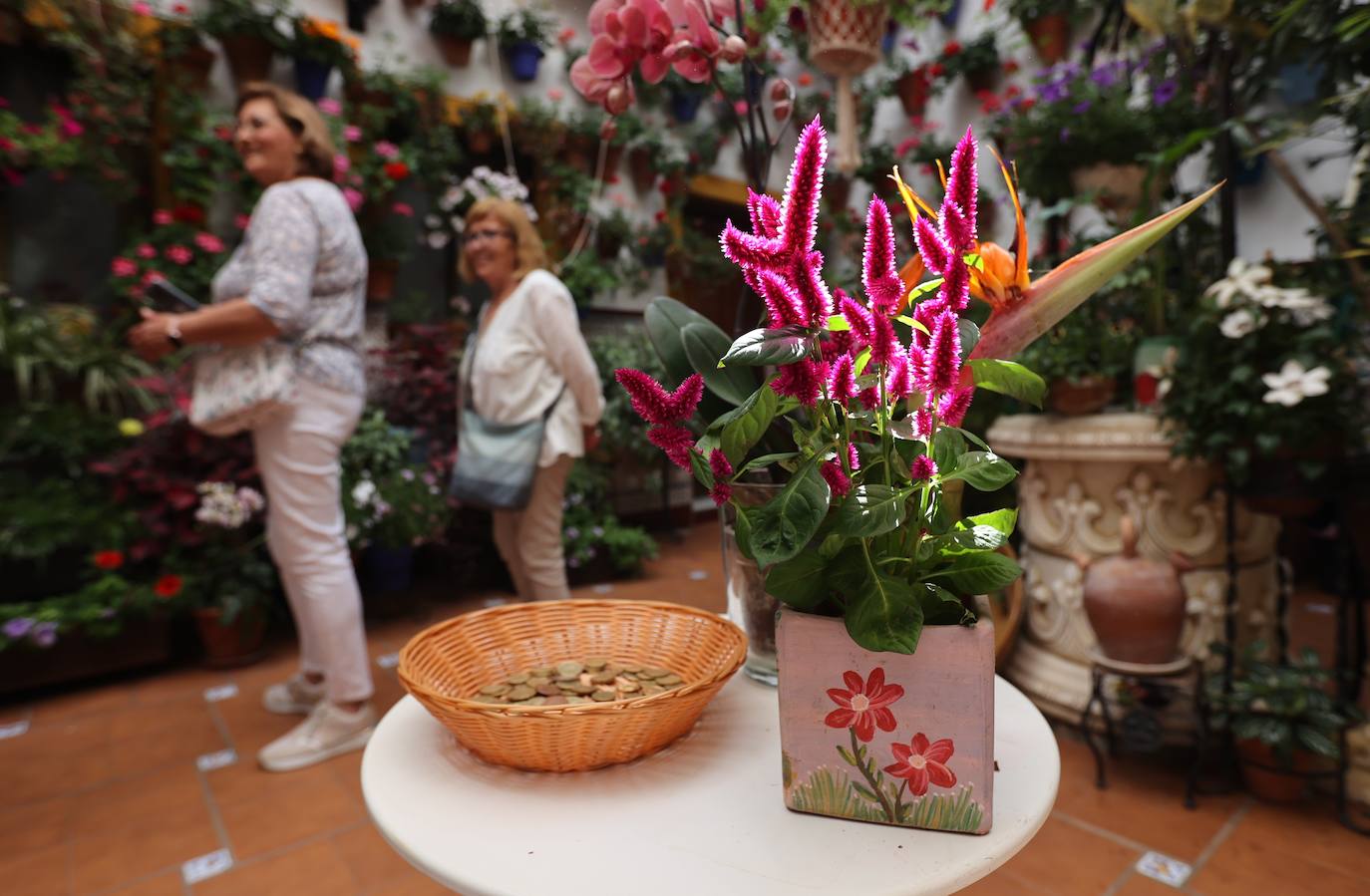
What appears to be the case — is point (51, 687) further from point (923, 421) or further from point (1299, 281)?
point (1299, 281)

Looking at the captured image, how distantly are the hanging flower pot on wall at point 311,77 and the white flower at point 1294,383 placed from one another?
339cm

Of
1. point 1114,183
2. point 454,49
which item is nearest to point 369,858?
point 1114,183

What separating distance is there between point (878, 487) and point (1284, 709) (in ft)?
5.46

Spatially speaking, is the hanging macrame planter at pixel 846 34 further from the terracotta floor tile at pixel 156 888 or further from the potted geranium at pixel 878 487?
the terracotta floor tile at pixel 156 888

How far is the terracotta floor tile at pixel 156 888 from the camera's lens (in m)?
1.49

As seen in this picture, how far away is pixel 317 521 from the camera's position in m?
1.81

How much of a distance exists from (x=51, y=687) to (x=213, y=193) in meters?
1.82

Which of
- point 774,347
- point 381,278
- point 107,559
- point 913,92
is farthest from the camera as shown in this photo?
point 913,92

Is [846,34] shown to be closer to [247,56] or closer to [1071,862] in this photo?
[1071,862]

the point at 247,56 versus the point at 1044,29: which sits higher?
the point at 1044,29

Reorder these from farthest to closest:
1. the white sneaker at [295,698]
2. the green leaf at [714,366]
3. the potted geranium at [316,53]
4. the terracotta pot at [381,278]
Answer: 1. the terracotta pot at [381,278]
2. the potted geranium at [316,53]
3. the white sneaker at [295,698]
4. the green leaf at [714,366]

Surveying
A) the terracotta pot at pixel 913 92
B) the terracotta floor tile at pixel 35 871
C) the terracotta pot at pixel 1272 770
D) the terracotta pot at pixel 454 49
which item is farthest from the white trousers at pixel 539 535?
the terracotta pot at pixel 913 92

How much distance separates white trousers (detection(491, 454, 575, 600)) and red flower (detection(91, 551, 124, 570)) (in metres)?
1.29

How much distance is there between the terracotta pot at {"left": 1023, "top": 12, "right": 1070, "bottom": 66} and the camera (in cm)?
366
